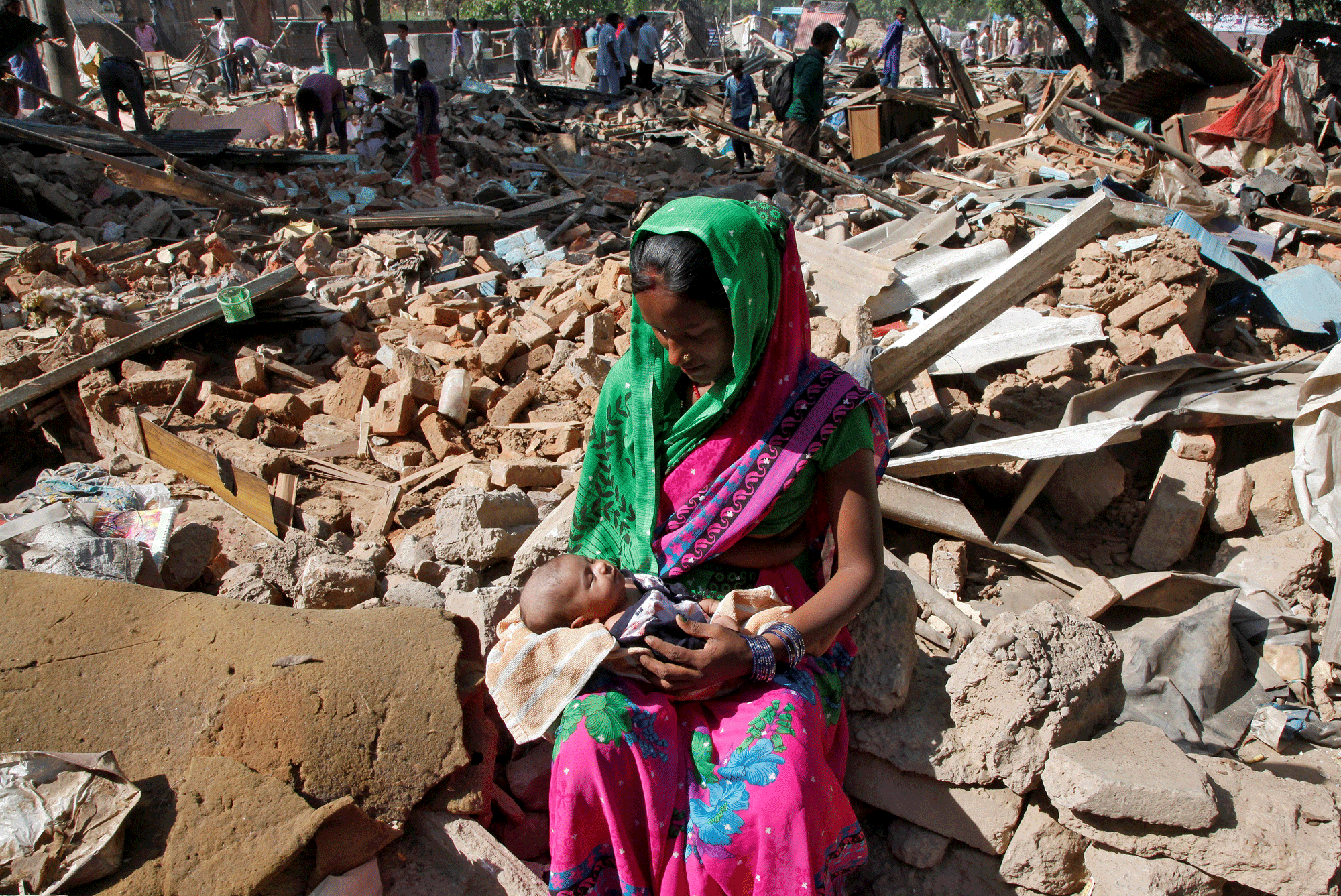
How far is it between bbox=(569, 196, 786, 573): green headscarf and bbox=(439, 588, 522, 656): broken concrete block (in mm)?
273

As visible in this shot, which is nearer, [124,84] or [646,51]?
[124,84]

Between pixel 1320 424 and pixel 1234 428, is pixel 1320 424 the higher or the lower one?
the higher one

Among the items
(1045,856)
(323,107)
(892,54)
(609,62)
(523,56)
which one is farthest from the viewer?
(609,62)

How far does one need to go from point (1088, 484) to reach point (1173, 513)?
0.36 meters

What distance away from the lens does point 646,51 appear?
19516 mm

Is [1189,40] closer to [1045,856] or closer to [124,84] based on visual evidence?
[1045,856]

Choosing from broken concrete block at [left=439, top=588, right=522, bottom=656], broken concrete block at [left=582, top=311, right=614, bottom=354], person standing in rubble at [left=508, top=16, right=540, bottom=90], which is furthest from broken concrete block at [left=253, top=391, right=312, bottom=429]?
person standing in rubble at [left=508, top=16, right=540, bottom=90]

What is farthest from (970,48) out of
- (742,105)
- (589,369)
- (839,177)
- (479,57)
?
(589,369)

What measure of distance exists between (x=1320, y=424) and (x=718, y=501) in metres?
2.71

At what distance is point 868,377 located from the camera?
143 inches

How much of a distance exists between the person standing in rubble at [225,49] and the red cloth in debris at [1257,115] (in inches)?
874

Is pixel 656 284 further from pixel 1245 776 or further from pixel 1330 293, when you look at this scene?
pixel 1330 293

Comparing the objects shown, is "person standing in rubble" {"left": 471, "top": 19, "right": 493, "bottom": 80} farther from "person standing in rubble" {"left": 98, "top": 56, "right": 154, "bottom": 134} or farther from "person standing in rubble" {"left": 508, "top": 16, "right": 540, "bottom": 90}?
"person standing in rubble" {"left": 98, "top": 56, "right": 154, "bottom": 134}

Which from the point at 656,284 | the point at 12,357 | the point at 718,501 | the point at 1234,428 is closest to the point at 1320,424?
the point at 1234,428
